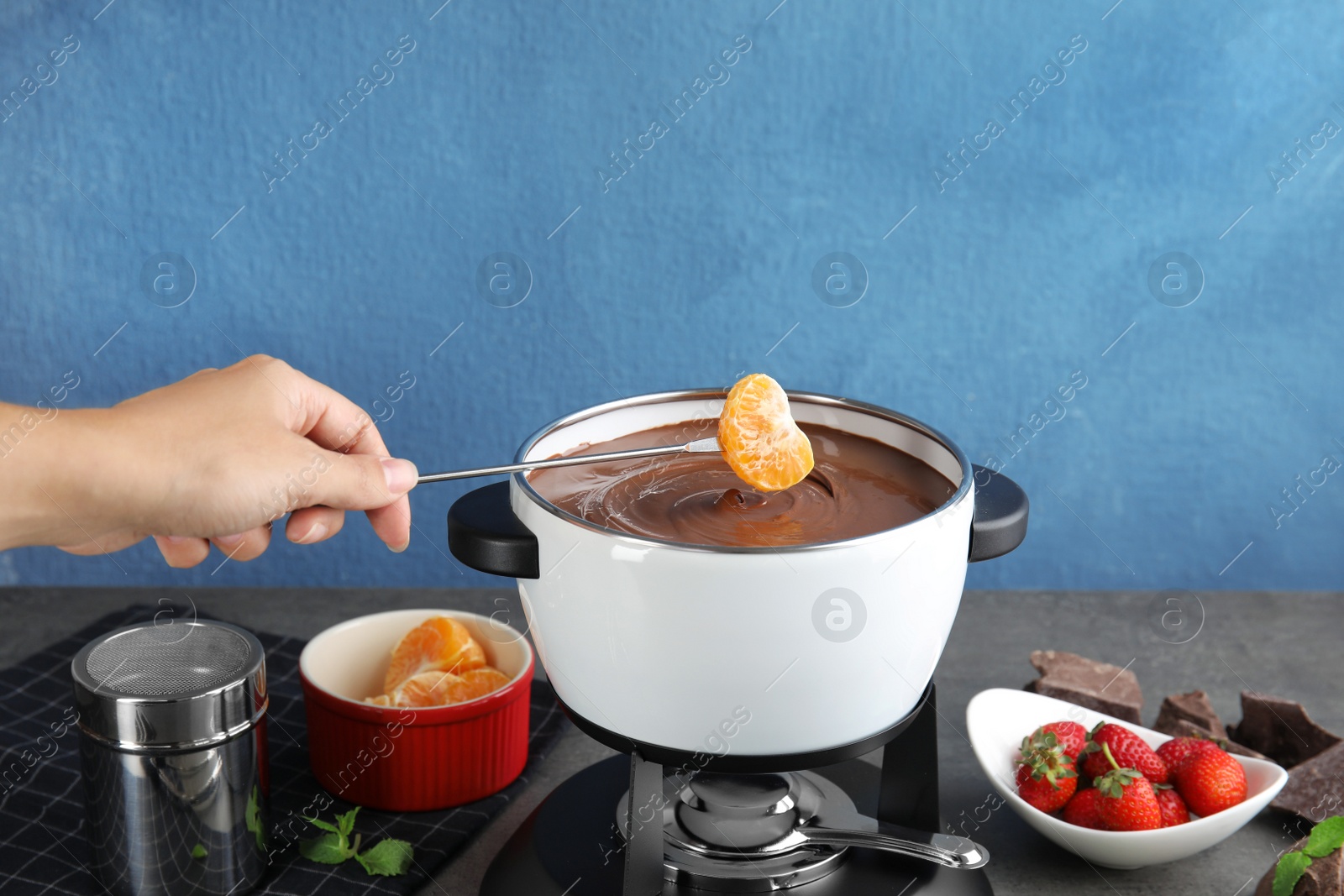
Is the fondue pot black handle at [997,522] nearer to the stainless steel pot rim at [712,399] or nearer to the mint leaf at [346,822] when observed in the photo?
the stainless steel pot rim at [712,399]

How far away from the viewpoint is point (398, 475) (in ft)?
2.81

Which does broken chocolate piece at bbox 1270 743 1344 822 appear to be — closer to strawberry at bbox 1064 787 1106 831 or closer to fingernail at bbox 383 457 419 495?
strawberry at bbox 1064 787 1106 831

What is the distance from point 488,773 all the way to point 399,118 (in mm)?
882

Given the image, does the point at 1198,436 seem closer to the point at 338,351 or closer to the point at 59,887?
the point at 338,351

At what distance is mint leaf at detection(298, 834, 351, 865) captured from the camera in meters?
1.05

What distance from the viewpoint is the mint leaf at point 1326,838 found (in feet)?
3.11

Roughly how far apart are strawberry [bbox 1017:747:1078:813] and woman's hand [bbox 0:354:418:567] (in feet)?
2.07

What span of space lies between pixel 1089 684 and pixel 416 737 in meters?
0.74

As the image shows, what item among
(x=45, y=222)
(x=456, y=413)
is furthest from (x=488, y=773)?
(x=45, y=222)

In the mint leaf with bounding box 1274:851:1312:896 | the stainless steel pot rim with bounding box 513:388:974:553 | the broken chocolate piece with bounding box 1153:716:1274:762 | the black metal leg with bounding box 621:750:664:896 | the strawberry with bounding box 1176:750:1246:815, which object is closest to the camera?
the stainless steel pot rim with bounding box 513:388:974:553

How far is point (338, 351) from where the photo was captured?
163cm

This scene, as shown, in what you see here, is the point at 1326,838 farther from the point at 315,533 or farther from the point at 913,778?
the point at 315,533

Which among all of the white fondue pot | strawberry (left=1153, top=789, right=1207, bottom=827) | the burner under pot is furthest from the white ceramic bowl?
the white fondue pot

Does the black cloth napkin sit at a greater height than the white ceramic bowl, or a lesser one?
lesser
